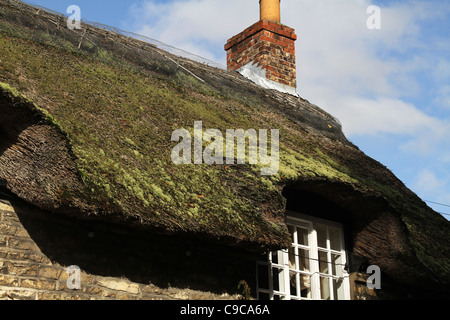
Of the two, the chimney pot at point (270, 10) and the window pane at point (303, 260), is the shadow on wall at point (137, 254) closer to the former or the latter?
the window pane at point (303, 260)

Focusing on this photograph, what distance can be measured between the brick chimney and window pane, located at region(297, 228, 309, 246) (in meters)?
4.14

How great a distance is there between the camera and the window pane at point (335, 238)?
7406 mm

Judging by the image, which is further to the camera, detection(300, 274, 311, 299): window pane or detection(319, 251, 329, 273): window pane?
detection(319, 251, 329, 273): window pane

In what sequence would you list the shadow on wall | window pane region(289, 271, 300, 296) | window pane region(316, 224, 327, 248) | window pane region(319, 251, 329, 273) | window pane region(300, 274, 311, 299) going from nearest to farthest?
the shadow on wall
window pane region(289, 271, 300, 296)
window pane region(300, 274, 311, 299)
window pane region(319, 251, 329, 273)
window pane region(316, 224, 327, 248)

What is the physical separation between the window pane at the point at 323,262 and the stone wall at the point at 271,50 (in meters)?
4.31

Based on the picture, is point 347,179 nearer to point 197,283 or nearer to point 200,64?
point 197,283

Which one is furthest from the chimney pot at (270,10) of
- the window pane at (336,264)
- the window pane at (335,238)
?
the window pane at (336,264)

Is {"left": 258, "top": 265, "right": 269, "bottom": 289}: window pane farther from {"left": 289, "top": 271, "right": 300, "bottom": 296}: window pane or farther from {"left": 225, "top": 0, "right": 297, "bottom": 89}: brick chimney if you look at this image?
{"left": 225, "top": 0, "right": 297, "bottom": 89}: brick chimney

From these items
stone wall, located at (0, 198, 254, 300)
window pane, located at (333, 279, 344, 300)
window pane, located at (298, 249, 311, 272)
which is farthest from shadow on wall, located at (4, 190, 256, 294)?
window pane, located at (333, 279, 344, 300)

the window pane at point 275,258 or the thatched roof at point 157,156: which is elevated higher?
the thatched roof at point 157,156

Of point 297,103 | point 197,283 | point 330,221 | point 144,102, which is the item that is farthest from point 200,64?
point 197,283

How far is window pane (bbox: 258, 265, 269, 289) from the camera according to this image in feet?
20.8

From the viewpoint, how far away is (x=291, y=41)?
1104 centimetres

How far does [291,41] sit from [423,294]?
560 centimetres
